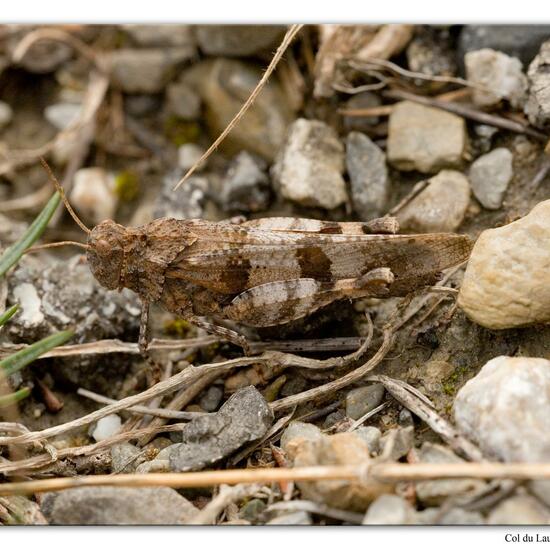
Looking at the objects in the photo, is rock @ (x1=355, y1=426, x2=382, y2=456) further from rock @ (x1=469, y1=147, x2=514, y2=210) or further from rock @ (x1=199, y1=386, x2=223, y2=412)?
rock @ (x1=469, y1=147, x2=514, y2=210)

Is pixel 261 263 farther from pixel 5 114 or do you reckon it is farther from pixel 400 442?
pixel 5 114

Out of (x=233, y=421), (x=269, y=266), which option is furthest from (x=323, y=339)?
(x=233, y=421)

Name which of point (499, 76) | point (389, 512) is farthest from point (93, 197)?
point (389, 512)

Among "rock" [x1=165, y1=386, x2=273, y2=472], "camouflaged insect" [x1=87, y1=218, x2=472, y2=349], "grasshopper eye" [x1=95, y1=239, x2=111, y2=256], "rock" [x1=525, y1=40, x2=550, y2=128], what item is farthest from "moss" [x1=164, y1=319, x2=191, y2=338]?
"rock" [x1=525, y1=40, x2=550, y2=128]

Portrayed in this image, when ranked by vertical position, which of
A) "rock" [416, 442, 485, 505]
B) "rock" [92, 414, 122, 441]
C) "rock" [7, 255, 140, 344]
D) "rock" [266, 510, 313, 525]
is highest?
"rock" [7, 255, 140, 344]

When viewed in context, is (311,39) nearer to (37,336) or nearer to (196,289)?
(196,289)
